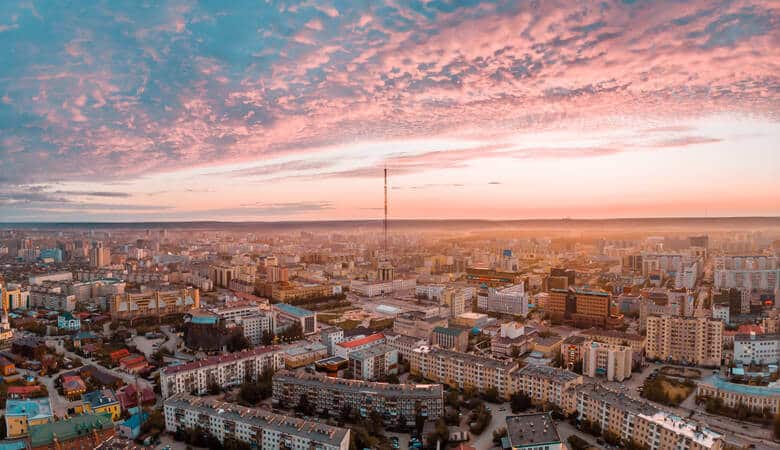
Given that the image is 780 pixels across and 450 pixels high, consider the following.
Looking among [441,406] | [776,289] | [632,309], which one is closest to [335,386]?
[441,406]

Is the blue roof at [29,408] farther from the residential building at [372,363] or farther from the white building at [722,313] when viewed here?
the white building at [722,313]

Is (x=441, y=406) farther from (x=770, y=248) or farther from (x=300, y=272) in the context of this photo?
(x=300, y=272)

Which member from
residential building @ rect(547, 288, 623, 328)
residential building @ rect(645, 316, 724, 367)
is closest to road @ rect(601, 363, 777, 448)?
residential building @ rect(645, 316, 724, 367)

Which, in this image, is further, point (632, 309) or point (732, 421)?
point (632, 309)

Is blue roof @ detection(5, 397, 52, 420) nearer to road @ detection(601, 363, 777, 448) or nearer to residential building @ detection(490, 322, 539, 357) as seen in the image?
residential building @ detection(490, 322, 539, 357)

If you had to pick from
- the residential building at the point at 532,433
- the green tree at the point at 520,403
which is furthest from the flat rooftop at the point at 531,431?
the green tree at the point at 520,403

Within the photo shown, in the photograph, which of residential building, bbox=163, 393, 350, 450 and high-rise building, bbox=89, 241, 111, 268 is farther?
high-rise building, bbox=89, 241, 111, 268

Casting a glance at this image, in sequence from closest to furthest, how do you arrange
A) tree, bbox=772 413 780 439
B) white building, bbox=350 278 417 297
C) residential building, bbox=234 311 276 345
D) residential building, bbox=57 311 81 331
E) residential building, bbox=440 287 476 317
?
tree, bbox=772 413 780 439 < residential building, bbox=234 311 276 345 < residential building, bbox=57 311 81 331 < residential building, bbox=440 287 476 317 < white building, bbox=350 278 417 297
